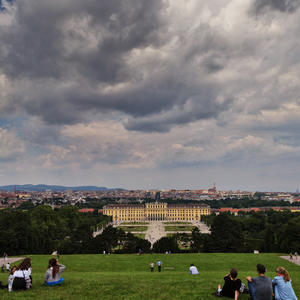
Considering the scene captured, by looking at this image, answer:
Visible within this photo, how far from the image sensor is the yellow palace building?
118 m

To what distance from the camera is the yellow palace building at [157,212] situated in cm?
11775

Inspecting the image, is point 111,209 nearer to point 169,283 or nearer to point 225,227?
point 225,227

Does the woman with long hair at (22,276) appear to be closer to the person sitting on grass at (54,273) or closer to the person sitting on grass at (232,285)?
the person sitting on grass at (54,273)

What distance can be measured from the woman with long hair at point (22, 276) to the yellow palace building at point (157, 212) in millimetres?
109899

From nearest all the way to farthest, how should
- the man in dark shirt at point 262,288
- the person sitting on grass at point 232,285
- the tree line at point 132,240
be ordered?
the man in dark shirt at point 262,288 → the person sitting on grass at point 232,285 → the tree line at point 132,240

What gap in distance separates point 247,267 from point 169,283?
1529 cm

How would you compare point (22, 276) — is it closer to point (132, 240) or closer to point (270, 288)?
Result: point (270, 288)

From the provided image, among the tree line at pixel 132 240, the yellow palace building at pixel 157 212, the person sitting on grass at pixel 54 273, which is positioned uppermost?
the person sitting on grass at pixel 54 273

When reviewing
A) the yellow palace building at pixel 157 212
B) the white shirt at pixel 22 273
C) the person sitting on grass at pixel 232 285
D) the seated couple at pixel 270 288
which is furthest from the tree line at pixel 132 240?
the yellow palace building at pixel 157 212

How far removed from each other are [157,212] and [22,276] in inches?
4478

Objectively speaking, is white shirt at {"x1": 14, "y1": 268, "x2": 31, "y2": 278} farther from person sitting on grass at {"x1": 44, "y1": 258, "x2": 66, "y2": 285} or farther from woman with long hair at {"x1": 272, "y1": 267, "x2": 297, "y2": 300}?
woman with long hair at {"x1": 272, "y1": 267, "x2": 297, "y2": 300}

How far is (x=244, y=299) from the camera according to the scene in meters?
8.59

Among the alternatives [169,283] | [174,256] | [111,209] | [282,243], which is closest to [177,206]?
[111,209]

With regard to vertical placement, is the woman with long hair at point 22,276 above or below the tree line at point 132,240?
above
